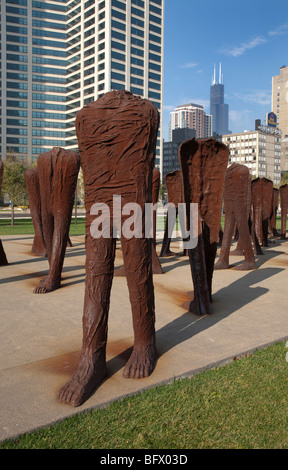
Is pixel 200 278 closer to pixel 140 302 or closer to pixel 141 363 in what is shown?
pixel 140 302

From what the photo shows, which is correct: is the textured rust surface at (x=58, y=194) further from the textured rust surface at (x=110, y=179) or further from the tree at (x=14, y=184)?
the tree at (x=14, y=184)

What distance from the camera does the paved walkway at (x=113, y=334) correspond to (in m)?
2.59

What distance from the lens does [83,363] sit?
2.81 meters

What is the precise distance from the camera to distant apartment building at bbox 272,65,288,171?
93.0 metres

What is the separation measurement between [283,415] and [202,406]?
1.75ft

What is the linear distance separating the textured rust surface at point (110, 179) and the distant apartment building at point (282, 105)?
8655 cm

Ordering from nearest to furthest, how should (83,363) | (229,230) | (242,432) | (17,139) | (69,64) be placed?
(242,432) < (83,363) < (229,230) < (17,139) < (69,64)

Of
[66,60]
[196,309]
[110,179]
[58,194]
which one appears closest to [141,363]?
[110,179]

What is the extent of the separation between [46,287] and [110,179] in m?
3.22

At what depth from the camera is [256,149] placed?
83.7 meters

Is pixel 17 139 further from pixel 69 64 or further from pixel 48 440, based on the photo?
pixel 48 440

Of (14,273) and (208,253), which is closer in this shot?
(208,253)

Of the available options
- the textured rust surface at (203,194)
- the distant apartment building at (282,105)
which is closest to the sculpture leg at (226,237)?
the textured rust surface at (203,194)
